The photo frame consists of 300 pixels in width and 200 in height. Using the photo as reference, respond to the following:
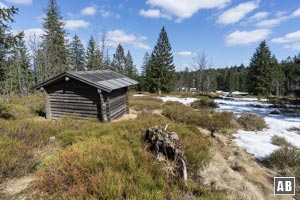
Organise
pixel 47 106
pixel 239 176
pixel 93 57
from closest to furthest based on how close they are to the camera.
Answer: pixel 239 176
pixel 47 106
pixel 93 57

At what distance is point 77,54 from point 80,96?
39972 millimetres

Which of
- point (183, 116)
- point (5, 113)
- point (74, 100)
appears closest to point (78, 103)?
point (74, 100)

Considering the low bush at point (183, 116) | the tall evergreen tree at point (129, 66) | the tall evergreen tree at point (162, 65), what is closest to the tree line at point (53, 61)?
the tall evergreen tree at point (162, 65)

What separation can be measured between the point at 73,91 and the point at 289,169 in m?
11.2

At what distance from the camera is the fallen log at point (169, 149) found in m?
4.57

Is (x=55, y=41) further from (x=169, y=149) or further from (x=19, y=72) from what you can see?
(x=169, y=149)

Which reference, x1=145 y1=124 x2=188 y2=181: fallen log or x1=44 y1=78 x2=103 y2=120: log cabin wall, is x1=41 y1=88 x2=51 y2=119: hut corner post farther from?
x1=145 y1=124 x2=188 y2=181: fallen log

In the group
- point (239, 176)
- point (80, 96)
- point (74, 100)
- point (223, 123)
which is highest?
point (80, 96)

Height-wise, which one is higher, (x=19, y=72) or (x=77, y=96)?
(x=19, y=72)

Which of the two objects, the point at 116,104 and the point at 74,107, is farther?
the point at 116,104

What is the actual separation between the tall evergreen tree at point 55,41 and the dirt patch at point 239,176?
30.4 metres

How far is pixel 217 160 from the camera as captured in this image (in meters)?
6.19

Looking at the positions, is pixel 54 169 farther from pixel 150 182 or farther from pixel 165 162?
pixel 165 162

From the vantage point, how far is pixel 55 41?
32.1m
